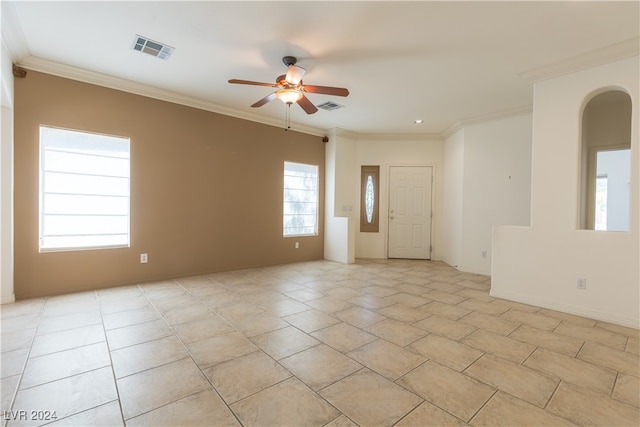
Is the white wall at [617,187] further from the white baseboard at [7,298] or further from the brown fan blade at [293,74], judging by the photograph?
the white baseboard at [7,298]

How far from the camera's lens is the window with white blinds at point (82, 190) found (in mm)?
3641

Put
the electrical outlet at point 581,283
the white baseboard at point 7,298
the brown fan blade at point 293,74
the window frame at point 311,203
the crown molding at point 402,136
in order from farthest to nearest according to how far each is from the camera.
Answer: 1. the crown molding at point 402,136
2. the window frame at point 311,203
3. the white baseboard at point 7,298
4. the electrical outlet at point 581,283
5. the brown fan blade at point 293,74

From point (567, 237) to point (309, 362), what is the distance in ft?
10.5

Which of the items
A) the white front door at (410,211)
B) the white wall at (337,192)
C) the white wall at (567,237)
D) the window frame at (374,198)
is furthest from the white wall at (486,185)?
the white wall at (337,192)

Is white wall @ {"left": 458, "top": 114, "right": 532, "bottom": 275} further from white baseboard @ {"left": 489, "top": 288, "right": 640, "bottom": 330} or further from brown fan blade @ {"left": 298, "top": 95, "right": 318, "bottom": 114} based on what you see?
brown fan blade @ {"left": 298, "top": 95, "right": 318, "bottom": 114}

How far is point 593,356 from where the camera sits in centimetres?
231

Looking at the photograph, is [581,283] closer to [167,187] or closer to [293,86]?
[293,86]

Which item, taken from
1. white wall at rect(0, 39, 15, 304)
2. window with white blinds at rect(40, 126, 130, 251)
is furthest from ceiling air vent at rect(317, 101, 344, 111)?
white wall at rect(0, 39, 15, 304)

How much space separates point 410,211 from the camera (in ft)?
21.8

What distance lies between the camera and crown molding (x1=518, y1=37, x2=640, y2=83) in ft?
9.54

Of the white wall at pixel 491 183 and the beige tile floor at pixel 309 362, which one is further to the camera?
the white wall at pixel 491 183

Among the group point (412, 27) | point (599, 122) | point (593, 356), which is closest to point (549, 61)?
point (412, 27)

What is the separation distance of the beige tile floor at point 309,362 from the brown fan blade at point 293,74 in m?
2.50

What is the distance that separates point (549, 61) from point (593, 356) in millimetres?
3034
